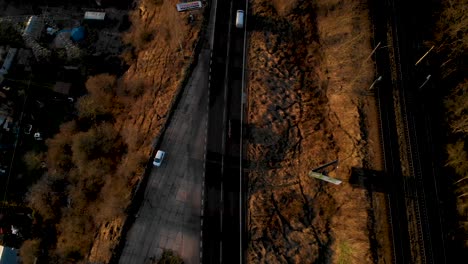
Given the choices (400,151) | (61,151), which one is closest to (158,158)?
(61,151)

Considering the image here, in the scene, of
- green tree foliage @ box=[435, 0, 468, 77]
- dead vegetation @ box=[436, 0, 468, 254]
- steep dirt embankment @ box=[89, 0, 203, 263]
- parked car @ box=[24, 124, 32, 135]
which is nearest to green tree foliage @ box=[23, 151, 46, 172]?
parked car @ box=[24, 124, 32, 135]

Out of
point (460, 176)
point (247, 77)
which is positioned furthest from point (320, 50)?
point (460, 176)

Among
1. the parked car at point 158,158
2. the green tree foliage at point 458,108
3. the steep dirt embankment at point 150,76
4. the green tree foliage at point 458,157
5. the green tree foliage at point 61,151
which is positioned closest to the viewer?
the green tree foliage at point 458,157

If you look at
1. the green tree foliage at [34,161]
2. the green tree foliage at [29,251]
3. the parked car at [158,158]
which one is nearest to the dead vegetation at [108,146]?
the green tree foliage at [34,161]

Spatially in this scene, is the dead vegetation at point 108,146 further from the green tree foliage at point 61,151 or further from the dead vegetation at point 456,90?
the dead vegetation at point 456,90

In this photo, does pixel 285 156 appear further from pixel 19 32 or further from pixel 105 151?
pixel 19 32
